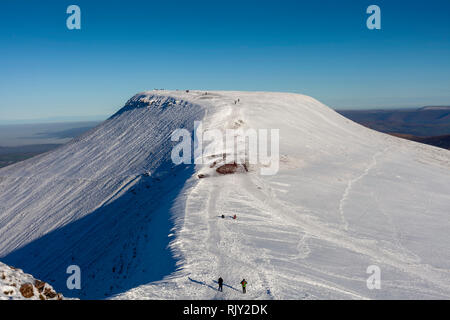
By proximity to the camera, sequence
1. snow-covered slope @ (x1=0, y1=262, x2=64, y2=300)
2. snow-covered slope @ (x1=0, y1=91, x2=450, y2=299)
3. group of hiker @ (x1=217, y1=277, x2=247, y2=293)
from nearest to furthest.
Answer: snow-covered slope @ (x1=0, y1=262, x2=64, y2=300) < group of hiker @ (x1=217, y1=277, x2=247, y2=293) < snow-covered slope @ (x1=0, y1=91, x2=450, y2=299)

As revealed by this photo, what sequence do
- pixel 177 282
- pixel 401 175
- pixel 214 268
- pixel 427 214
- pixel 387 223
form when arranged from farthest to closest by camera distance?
pixel 401 175
pixel 427 214
pixel 387 223
pixel 214 268
pixel 177 282

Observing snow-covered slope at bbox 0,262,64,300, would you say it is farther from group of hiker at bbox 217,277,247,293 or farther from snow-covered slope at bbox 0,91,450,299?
group of hiker at bbox 217,277,247,293

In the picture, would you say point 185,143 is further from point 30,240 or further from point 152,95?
point 152,95

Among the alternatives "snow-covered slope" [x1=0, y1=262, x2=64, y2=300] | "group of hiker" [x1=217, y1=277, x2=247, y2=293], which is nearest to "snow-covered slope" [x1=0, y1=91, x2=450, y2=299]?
"group of hiker" [x1=217, y1=277, x2=247, y2=293]

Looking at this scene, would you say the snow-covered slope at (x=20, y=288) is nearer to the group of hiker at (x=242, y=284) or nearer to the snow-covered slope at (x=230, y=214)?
the snow-covered slope at (x=230, y=214)

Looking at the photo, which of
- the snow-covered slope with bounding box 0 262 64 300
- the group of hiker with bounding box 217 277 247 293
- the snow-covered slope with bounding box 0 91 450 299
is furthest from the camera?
the snow-covered slope with bounding box 0 91 450 299

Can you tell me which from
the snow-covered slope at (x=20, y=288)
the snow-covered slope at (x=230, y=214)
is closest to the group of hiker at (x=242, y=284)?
the snow-covered slope at (x=230, y=214)

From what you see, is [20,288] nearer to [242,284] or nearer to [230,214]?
[242,284]

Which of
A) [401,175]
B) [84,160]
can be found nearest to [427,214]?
[401,175]
